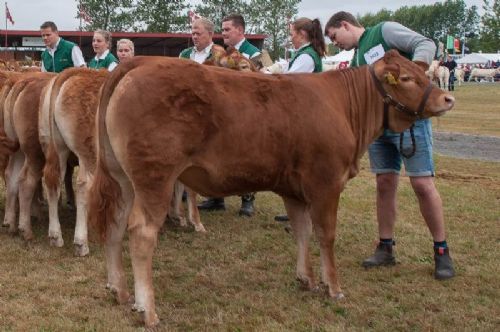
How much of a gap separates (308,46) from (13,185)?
3.61 m

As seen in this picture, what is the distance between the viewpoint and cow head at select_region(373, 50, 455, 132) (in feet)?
15.1

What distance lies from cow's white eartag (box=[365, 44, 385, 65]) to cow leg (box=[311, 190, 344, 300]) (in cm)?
134

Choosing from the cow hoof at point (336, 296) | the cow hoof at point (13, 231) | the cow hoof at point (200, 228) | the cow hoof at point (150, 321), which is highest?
the cow hoof at point (150, 321)

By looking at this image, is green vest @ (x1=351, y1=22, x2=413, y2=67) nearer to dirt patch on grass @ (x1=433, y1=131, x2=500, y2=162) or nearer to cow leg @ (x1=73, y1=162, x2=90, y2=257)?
cow leg @ (x1=73, y1=162, x2=90, y2=257)

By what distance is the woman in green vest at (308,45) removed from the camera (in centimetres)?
650

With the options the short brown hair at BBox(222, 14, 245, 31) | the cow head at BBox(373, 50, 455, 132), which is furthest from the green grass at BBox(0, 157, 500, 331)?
the short brown hair at BBox(222, 14, 245, 31)

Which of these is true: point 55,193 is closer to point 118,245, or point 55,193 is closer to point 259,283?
point 118,245

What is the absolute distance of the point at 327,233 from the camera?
15.3 feet

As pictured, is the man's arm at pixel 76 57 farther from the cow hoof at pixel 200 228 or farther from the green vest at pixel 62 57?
the cow hoof at pixel 200 228

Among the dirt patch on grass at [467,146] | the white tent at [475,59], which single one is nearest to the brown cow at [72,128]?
the dirt patch on grass at [467,146]

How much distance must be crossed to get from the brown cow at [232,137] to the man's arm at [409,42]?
22cm

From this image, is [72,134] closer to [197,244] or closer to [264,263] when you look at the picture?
[197,244]

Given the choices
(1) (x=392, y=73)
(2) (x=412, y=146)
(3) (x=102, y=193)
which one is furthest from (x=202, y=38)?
(3) (x=102, y=193)

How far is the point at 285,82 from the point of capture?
4465mm
